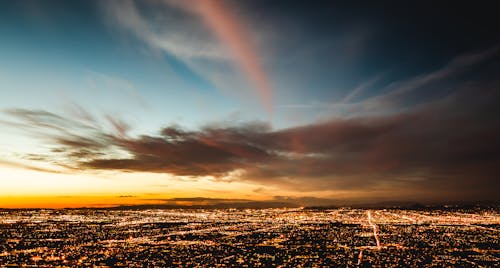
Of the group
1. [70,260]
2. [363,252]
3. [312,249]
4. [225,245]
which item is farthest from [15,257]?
[363,252]

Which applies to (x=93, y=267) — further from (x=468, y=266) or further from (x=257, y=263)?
(x=468, y=266)

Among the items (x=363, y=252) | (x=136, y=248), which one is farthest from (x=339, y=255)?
(x=136, y=248)

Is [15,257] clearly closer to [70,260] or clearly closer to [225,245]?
[70,260]

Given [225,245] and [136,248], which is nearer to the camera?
[136,248]

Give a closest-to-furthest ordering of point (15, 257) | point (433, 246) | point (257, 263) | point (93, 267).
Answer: point (93, 267), point (257, 263), point (15, 257), point (433, 246)

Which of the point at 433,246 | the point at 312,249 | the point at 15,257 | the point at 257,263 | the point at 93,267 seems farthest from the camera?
the point at 433,246

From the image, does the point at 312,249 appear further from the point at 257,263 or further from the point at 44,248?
the point at 44,248

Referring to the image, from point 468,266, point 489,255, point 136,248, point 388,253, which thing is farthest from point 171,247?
point 489,255

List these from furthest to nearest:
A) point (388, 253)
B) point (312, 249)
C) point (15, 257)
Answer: point (312, 249) → point (388, 253) → point (15, 257)

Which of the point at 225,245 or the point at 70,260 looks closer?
the point at 70,260
